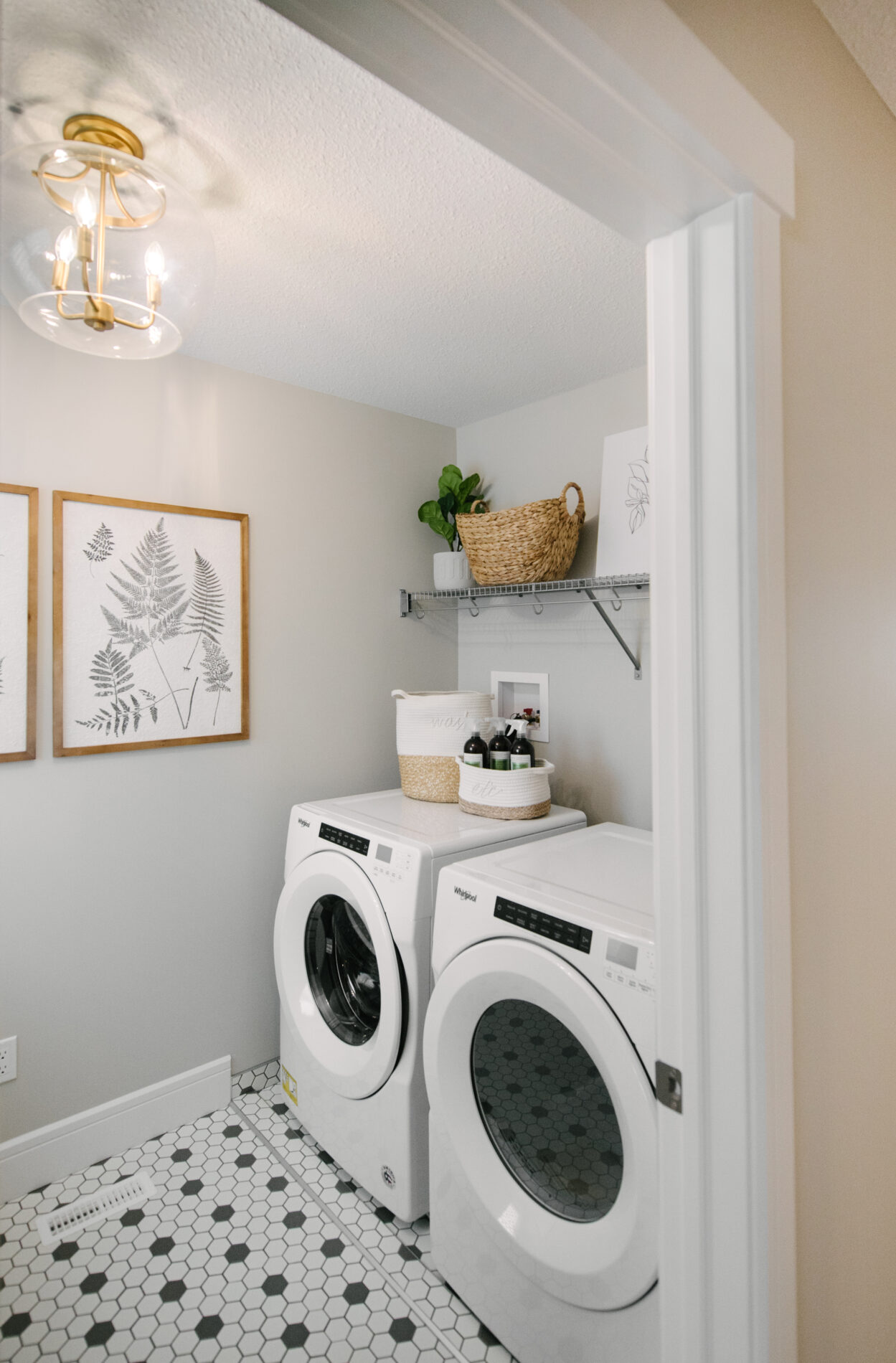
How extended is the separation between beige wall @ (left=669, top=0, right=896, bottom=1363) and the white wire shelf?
33.5 inches

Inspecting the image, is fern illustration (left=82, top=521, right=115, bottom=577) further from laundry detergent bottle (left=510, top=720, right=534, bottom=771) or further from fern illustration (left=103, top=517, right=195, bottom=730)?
laundry detergent bottle (left=510, top=720, right=534, bottom=771)

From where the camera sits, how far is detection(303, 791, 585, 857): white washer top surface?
179 centimetres

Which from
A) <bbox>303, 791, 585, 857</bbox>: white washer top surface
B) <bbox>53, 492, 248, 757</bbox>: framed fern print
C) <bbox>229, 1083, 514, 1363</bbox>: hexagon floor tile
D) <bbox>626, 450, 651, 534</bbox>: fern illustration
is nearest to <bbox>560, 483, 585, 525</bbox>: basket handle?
<bbox>626, 450, 651, 534</bbox>: fern illustration

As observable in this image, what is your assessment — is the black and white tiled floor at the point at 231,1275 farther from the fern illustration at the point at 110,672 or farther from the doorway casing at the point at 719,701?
the fern illustration at the point at 110,672

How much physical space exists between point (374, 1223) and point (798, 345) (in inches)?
80.2

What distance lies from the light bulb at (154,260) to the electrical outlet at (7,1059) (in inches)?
71.3

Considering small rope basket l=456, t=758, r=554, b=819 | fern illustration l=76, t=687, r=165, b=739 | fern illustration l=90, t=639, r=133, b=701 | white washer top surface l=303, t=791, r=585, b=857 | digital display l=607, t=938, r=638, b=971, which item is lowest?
digital display l=607, t=938, r=638, b=971

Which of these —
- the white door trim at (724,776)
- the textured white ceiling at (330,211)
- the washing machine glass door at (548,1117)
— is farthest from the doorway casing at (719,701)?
the textured white ceiling at (330,211)

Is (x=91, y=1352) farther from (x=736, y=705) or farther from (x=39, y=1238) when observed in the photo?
(x=736, y=705)

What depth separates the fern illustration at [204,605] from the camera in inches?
83.1

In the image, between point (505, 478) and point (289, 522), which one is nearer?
point (289, 522)

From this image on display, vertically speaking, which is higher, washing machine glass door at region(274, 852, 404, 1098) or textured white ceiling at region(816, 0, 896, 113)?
textured white ceiling at region(816, 0, 896, 113)

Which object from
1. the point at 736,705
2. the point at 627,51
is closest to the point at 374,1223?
the point at 736,705

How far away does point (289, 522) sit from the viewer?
7.68 feet
